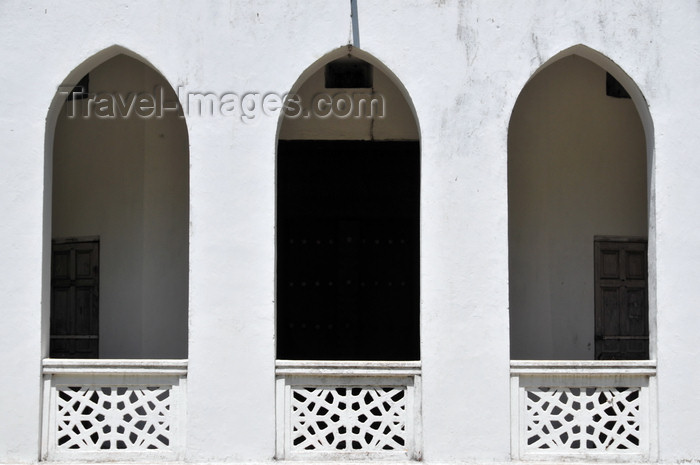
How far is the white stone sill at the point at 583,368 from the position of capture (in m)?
7.76

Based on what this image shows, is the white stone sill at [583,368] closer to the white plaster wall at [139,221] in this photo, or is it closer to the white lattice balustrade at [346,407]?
the white lattice balustrade at [346,407]

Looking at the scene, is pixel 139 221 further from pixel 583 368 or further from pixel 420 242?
pixel 583 368

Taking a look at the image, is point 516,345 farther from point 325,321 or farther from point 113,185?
point 113,185

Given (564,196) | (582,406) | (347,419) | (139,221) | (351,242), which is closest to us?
(347,419)

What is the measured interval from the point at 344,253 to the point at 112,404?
2.91 m

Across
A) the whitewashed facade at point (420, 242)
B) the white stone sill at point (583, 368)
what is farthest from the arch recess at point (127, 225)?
the white stone sill at point (583, 368)

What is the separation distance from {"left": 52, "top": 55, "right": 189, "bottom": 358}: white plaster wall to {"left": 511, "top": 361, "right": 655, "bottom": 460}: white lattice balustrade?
3432mm

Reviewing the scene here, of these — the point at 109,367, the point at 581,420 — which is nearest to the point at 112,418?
the point at 109,367

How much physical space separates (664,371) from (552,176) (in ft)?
8.19

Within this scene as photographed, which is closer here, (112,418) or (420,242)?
(112,418)

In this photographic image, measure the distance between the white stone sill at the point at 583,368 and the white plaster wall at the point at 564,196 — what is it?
176 centimetres

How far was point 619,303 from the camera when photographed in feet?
31.7

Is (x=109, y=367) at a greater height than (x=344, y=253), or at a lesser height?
lesser

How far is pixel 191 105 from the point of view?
25.5 feet
